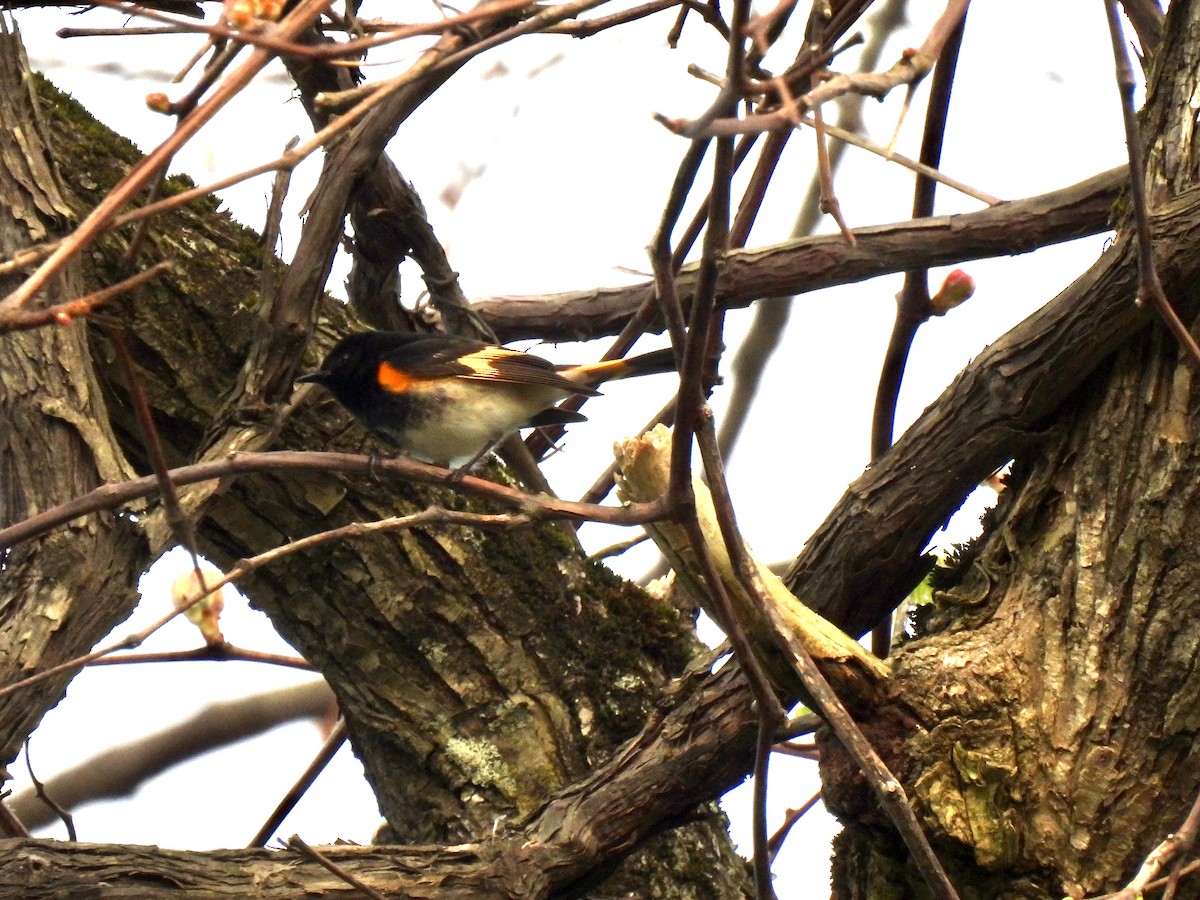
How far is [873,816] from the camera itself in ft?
9.89

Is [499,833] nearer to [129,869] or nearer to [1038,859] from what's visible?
[129,869]

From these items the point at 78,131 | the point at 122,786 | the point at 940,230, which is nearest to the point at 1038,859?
the point at 940,230

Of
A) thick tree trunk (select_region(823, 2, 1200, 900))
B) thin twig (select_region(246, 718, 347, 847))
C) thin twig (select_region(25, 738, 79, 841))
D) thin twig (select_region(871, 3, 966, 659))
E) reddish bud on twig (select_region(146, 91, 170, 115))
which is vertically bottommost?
thick tree trunk (select_region(823, 2, 1200, 900))

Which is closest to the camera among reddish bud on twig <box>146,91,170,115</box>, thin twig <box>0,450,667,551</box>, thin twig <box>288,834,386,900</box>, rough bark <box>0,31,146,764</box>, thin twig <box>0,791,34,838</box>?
reddish bud on twig <box>146,91,170,115</box>

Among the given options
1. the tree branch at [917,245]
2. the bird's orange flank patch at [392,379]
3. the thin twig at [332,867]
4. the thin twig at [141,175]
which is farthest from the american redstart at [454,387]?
the thin twig at [141,175]

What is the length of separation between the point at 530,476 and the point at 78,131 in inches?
75.6

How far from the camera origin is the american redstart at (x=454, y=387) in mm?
4137

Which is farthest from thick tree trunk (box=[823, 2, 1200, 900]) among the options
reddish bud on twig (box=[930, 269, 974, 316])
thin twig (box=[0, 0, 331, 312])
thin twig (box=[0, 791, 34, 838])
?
thin twig (box=[0, 0, 331, 312])

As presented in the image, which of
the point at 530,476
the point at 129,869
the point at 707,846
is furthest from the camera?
the point at 530,476

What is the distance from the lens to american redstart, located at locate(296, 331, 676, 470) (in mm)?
4137

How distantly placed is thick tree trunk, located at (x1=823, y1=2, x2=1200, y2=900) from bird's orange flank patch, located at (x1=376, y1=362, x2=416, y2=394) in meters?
1.83

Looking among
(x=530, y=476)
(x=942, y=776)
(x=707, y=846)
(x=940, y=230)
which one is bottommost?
(x=942, y=776)

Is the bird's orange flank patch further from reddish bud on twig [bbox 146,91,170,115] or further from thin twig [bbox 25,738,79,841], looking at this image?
reddish bud on twig [bbox 146,91,170,115]

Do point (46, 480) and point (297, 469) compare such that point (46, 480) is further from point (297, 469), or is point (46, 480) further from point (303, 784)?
point (303, 784)
